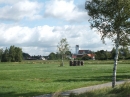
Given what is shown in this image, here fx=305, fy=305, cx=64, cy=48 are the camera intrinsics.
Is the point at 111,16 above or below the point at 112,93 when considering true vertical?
above

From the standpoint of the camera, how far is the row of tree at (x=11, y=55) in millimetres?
155875

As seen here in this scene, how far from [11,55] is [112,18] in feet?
469

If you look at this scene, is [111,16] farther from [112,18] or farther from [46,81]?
[46,81]

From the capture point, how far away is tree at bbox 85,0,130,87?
53.6ft

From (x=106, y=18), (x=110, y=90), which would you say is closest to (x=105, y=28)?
(x=106, y=18)

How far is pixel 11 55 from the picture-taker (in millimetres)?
156375

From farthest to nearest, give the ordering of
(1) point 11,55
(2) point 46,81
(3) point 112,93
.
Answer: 1. (1) point 11,55
2. (2) point 46,81
3. (3) point 112,93

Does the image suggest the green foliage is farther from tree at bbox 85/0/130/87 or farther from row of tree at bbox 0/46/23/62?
row of tree at bbox 0/46/23/62

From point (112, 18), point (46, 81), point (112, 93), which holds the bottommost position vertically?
point (46, 81)

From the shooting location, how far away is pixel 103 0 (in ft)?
54.4

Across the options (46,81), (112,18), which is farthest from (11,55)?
(112,18)

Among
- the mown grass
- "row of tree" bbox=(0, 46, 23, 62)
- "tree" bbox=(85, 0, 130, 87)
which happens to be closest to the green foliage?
"tree" bbox=(85, 0, 130, 87)

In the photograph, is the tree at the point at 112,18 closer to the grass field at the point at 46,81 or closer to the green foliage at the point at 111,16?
the green foliage at the point at 111,16

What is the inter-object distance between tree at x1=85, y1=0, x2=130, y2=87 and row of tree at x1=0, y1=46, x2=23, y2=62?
140512 millimetres
